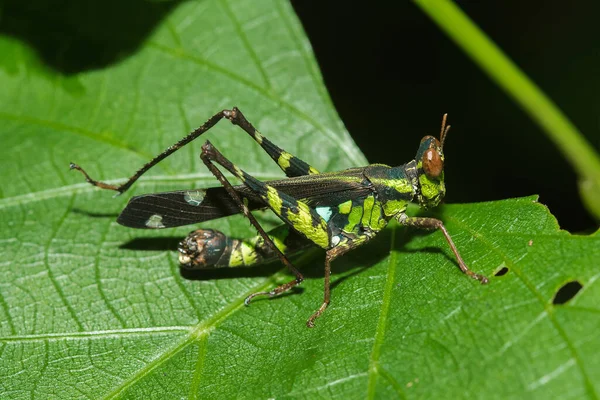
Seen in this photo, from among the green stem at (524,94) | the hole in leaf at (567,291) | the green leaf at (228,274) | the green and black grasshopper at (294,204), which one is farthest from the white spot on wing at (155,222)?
the hole in leaf at (567,291)

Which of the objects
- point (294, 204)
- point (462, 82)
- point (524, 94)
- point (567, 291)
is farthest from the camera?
point (462, 82)

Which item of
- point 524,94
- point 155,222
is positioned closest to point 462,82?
point 524,94

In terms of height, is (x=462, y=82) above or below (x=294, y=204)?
above

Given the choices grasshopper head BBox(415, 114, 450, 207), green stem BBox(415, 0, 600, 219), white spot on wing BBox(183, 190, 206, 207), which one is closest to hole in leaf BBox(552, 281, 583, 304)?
grasshopper head BBox(415, 114, 450, 207)

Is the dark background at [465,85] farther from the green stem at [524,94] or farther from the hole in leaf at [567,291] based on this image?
the hole in leaf at [567,291]

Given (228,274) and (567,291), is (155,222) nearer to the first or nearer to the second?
(228,274)

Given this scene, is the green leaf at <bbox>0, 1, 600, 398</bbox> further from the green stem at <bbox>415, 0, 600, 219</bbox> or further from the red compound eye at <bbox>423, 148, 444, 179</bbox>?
the green stem at <bbox>415, 0, 600, 219</bbox>
